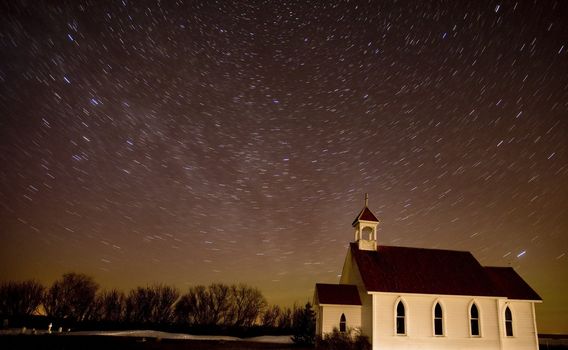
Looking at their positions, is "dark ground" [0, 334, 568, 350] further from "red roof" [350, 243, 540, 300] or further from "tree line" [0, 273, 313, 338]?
"tree line" [0, 273, 313, 338]

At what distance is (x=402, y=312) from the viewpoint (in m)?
30.7

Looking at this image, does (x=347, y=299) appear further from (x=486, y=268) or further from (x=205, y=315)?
(x=205, y=315)

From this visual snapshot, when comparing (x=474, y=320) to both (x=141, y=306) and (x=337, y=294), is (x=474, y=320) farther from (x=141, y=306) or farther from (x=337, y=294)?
(x=141, y=306)

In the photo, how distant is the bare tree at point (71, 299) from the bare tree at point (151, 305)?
7293 mm

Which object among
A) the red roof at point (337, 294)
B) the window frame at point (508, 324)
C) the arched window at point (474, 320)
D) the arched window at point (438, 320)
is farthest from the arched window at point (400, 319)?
the window frame at point (508, 324)

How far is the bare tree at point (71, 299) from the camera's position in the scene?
82750 millimetres

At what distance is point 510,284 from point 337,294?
14.1m

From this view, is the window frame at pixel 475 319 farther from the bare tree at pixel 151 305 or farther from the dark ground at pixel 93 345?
the bare tree at pixel 151 305

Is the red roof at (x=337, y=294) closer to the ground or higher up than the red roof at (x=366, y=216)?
closer to the ground

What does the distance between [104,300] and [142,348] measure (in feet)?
215

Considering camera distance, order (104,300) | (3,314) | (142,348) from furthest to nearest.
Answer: (104,300), (3,314), (142,348)

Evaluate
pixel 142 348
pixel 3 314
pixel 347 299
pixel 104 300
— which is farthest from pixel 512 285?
pixel 3 314

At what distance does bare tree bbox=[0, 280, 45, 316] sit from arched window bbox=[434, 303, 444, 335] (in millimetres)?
77213

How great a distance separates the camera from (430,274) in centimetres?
3334
